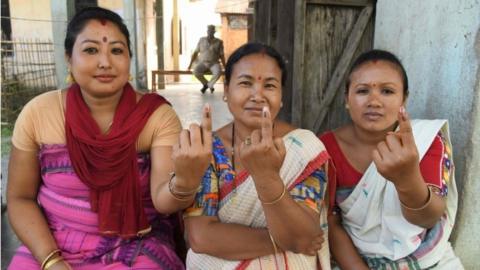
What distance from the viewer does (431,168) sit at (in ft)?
5.78

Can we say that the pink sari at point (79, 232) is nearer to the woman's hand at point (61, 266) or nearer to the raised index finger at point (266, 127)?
the woman's hand at point (61, 266)

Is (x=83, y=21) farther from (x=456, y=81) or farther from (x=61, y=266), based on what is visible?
(x=456, y=81)

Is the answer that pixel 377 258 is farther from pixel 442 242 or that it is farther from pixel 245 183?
pixel 245 183

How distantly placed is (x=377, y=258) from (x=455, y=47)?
43.5 inches

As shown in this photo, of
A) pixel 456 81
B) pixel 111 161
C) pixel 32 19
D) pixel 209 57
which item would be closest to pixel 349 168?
pixel 456 81

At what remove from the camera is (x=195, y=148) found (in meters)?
1.40

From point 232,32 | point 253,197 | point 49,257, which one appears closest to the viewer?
point 253,197

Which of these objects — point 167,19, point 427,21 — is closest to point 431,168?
point 427,21

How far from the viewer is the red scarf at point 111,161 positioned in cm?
184

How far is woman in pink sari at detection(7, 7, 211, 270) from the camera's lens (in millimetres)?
1847

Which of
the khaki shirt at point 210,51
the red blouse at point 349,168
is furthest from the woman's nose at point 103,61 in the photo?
the khaki shirt at point 210,51

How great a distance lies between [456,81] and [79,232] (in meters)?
1.95

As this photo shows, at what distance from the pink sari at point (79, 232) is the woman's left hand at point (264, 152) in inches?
29.5

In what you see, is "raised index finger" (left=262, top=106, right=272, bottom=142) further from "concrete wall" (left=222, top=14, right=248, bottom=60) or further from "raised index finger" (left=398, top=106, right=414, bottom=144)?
"concrete wall" (left=222, top=14, right=248, bottom=60)
